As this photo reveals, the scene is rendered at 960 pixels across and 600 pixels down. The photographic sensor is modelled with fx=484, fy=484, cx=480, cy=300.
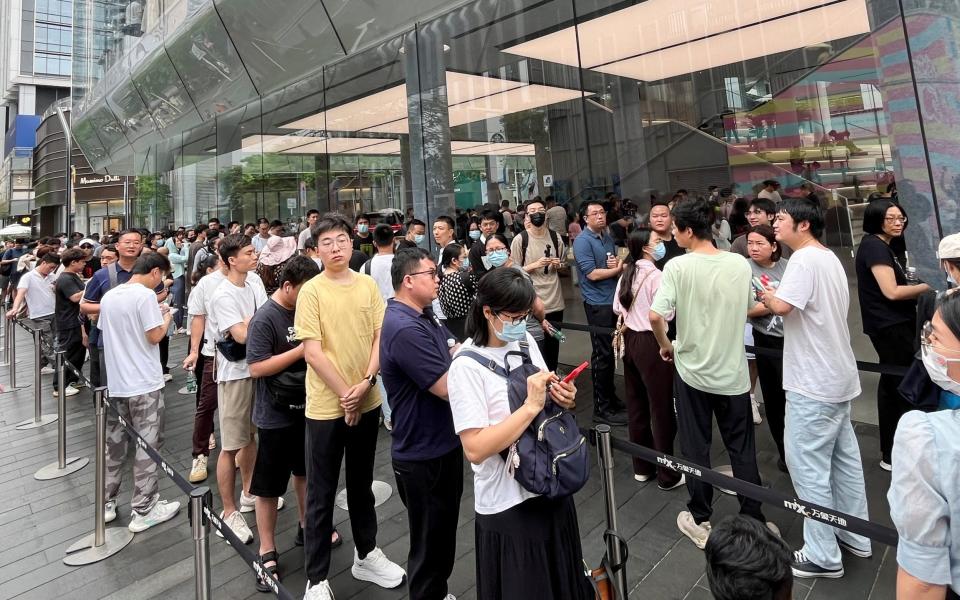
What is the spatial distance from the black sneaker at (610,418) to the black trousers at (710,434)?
1.78m

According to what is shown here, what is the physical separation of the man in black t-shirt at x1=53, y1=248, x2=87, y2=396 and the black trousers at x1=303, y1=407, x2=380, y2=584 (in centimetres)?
574

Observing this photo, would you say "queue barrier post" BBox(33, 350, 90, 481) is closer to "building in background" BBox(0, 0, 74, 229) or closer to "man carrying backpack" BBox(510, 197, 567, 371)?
"man carrying backpack" BBox(510, 197, 567, 371)

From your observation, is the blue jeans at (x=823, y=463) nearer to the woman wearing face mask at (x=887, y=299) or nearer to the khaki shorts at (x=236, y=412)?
the woman wearing face mask at (x=887, y=299)

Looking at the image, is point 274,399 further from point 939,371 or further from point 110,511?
point 939,371

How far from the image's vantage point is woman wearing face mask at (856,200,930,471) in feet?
11.8

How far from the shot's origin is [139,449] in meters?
→ 3.81

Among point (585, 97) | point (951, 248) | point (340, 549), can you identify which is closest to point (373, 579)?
point (340, 549)

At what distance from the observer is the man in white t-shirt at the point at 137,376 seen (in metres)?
3.83

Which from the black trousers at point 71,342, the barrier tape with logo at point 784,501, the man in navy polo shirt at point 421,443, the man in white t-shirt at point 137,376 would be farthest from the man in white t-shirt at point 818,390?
the black trousers at point 71,342

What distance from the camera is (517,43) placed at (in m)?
8.08

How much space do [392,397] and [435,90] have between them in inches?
307

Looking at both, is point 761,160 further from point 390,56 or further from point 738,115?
point 390,56

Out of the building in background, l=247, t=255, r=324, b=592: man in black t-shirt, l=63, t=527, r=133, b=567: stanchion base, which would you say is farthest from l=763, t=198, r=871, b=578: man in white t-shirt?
the building in background

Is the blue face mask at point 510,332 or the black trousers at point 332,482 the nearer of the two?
the blue face mask at point 510,332
